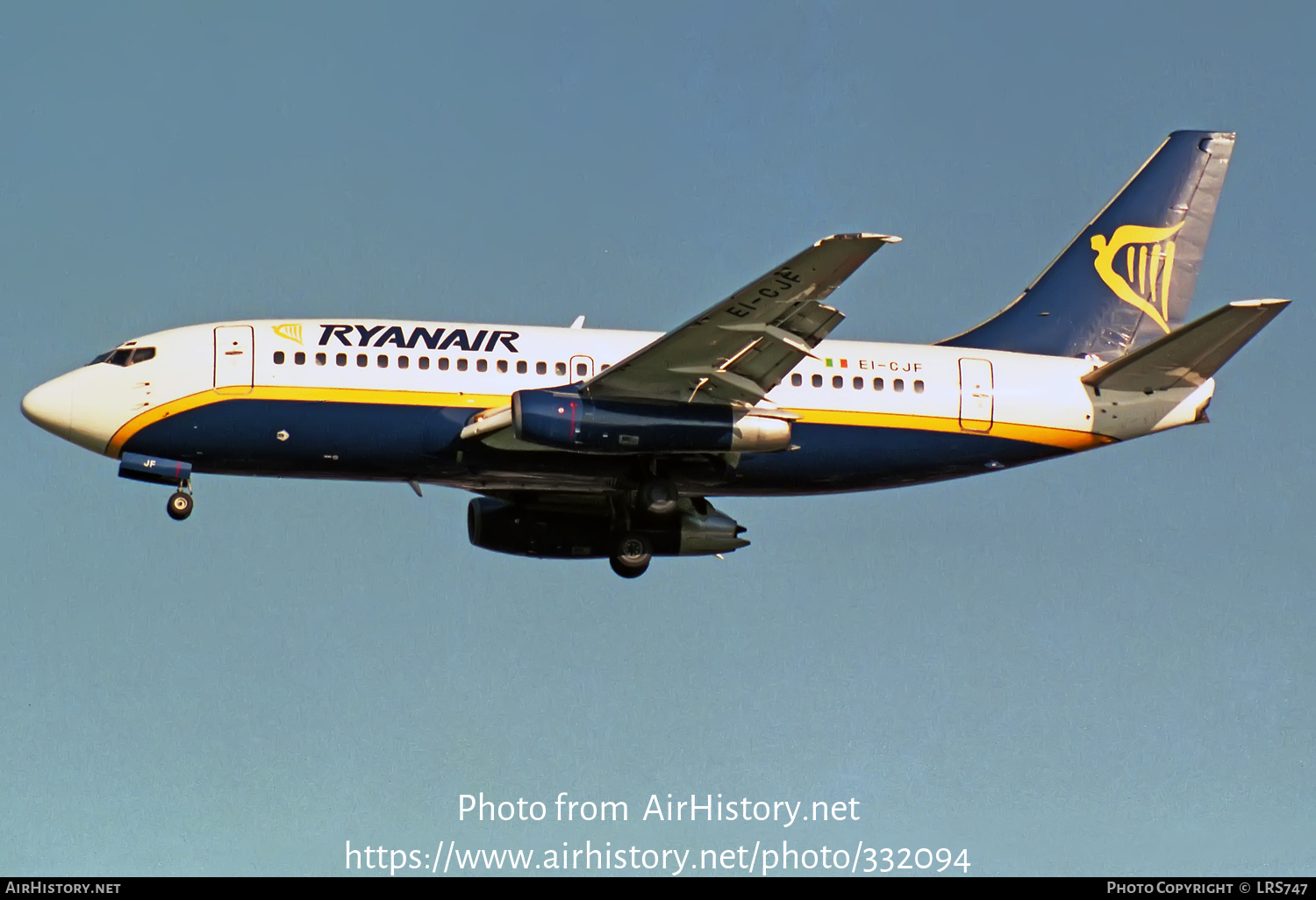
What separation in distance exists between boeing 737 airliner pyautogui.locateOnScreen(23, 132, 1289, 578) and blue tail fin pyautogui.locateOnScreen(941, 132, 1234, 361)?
0.86 m

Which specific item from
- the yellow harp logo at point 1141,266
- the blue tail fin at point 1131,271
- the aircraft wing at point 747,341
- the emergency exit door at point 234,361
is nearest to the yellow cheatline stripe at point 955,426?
the aircraft wing at point 747,341

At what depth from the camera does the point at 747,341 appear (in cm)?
3850

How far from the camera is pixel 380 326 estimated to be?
4078cm

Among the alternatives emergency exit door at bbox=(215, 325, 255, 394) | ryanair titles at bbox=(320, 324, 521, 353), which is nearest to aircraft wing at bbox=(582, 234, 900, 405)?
ryanair titles at bbox=(320, 324, 521, 353)

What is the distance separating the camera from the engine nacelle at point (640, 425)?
126 feet

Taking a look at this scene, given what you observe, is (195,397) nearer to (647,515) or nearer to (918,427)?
(647,515)

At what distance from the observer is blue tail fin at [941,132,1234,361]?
4584cm

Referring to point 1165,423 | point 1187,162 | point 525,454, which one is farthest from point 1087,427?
point 525,454

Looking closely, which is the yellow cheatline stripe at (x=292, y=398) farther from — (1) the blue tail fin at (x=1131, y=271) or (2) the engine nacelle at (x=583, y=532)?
(1) the blue tail fin at (x=1131, y=271)

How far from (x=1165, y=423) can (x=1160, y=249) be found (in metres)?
6.42

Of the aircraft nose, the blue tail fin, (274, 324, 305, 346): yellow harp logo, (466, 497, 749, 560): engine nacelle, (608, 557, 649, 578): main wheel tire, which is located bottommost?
(608, 557, 649, 578): main wheel tire

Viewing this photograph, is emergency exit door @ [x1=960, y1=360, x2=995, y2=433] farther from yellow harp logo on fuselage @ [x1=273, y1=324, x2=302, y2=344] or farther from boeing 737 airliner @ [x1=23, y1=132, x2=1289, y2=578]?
yellow harp logo on fuselage @ [x1=273, y1=324, x2=302, y2=344]

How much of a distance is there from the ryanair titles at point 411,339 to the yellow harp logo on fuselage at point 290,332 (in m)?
0.49

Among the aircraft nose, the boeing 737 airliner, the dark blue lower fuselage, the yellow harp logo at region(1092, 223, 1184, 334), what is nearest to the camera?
the boeing 737 airliner
